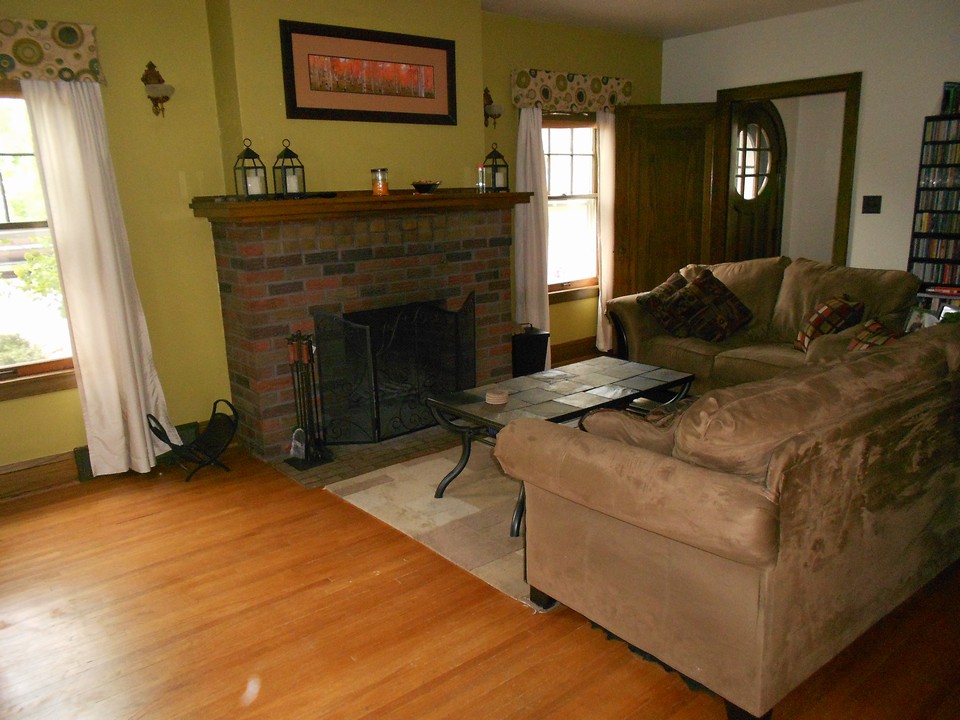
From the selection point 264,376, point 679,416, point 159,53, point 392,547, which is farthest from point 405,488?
point 159,53

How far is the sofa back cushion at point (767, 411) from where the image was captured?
1.75 meters

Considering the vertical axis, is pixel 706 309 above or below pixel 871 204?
below

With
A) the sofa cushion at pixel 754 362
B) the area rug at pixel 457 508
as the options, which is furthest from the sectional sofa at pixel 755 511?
the sofa cushion at pixel 754 362

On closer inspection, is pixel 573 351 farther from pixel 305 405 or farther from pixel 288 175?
pixel 288 175

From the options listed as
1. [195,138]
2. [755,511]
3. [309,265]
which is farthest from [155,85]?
[755,511]

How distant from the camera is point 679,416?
203 cm

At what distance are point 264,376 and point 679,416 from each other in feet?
8.41

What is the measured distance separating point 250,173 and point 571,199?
2.96 metres

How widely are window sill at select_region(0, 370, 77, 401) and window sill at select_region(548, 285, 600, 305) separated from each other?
3504mm

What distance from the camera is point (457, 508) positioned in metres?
3.31

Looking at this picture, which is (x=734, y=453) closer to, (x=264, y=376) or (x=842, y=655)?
(x=842, y=655)

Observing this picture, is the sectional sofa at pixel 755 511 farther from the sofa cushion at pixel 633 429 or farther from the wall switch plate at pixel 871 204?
the wall switch plate at pixel 871 204

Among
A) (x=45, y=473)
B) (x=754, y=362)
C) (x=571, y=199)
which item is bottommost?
(x=45, y=473)

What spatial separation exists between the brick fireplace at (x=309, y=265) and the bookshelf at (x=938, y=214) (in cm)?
280
